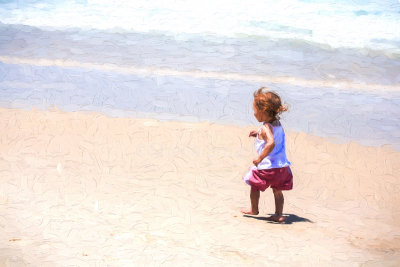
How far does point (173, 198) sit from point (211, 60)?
5.79 meters

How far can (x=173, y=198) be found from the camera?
4.43 metres

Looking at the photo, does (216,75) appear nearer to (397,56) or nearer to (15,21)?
(397,56)

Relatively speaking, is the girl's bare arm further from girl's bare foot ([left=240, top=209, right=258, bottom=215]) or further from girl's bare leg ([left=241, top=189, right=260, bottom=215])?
girl's bare foot ([left=240, top=209, right=258, bottom=215])

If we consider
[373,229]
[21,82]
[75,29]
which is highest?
[75,29]

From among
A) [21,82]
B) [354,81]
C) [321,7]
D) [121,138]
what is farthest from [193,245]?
[321,7]

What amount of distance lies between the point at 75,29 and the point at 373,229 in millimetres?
9610

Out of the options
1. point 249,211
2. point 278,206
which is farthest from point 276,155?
point 249,211

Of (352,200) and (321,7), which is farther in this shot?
(321,7)

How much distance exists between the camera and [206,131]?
6266 mm

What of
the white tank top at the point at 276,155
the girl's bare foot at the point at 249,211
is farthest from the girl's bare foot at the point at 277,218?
the white tank top at the point at 276,155

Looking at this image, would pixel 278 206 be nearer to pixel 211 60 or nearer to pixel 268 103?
pixel 268 103

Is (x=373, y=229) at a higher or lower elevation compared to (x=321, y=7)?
lower

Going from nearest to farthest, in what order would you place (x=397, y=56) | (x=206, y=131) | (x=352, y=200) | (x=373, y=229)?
(x=373, y=229) → (x=352, y=200) → (x=206, y=131) → (x=397, y=56)

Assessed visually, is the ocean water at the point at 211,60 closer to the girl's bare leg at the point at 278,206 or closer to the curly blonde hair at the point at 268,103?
the girl's bare leg at the point at 278,206
